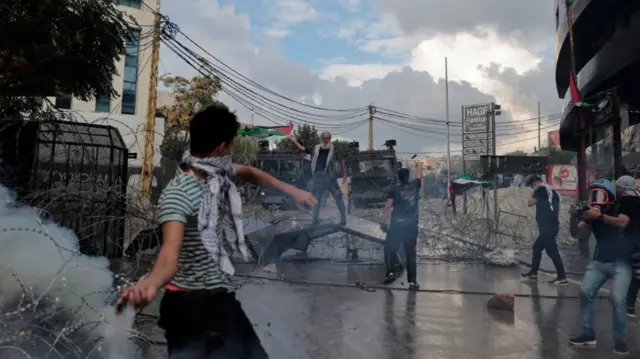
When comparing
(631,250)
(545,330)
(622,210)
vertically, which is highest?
(622,210)

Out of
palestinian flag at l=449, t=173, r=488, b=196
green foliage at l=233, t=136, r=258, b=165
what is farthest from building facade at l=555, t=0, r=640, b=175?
green foliage at l=233, t=136, r=258, b=165

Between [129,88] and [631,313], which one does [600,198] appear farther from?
[129,88]

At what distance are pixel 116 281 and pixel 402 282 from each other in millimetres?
4555

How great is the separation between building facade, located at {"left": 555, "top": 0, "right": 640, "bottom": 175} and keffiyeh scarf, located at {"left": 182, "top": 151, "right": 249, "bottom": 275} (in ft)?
30.5

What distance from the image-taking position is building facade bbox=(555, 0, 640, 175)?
36.9 ft

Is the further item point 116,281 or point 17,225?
point 116,281

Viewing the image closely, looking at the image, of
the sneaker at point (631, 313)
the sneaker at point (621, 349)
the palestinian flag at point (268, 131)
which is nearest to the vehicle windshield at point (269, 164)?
the palestinian flag at point (268, 131)

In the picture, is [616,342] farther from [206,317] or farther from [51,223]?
[51,223]

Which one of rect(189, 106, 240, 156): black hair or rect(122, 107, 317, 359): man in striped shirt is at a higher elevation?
rect(189, 106, 240, 156): black hair

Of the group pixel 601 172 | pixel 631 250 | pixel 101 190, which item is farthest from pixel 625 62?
pixel 101 190

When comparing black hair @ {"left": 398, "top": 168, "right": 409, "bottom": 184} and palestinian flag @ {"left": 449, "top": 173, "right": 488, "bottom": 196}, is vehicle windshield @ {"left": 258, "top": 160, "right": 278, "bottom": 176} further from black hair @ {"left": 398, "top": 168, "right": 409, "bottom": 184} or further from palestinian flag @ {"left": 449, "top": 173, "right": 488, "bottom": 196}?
black hair @ {"left": 398, "top": 168, "right": 409, "bottom": 184}

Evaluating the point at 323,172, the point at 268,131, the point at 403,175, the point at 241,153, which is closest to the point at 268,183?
the point at 403,175

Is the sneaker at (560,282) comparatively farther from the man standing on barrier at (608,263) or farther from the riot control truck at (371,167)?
the riot control truck at (371,167)

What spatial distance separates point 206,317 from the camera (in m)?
2.28
